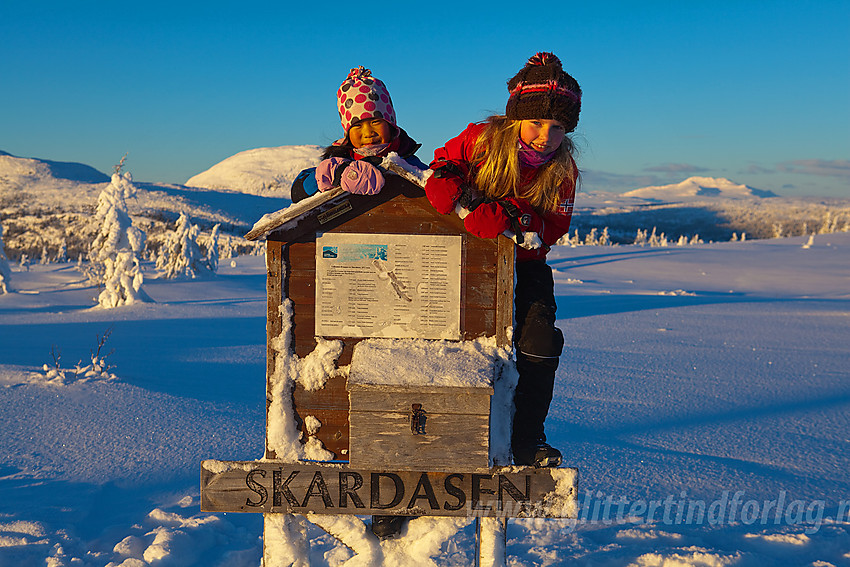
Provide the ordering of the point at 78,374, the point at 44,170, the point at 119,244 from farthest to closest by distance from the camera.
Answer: the point at 44,170 → the point at 119,244 → the point at 78,374

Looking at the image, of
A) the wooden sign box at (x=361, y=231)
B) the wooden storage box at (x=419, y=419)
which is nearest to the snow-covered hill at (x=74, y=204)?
the wooden sign box at (x=361, y=231)

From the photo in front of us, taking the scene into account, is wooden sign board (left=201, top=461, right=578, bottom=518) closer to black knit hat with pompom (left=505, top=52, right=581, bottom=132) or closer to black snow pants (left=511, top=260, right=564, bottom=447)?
black snow pants (left=511, top=260, right=564, bottom=447)

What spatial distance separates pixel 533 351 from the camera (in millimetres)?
2740

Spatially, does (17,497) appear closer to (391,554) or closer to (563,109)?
(391,554)

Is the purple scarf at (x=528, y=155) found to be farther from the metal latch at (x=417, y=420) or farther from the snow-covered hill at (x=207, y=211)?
the snow-covered hill at (x=207, y=211)

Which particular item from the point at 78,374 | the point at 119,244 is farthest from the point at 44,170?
the point at 78,374

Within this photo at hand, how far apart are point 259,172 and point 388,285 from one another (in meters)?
146

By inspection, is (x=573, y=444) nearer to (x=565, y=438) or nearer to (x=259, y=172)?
(x=565, y=438)

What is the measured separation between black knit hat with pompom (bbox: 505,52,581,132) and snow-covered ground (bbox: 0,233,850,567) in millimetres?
2023

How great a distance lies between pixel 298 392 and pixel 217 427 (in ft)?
7.99

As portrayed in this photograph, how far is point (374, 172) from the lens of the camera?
257cm

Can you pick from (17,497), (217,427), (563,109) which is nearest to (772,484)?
(563,109)

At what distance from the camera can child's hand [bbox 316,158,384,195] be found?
8.37 feet

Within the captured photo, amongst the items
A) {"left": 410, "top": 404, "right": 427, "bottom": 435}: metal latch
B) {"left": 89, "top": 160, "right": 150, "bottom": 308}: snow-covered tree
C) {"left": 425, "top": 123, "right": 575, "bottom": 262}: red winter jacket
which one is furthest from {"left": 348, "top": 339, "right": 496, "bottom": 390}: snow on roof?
{"left": 89, "top": 160, "right": 150, "bottom": 308}: snow-covered tree
